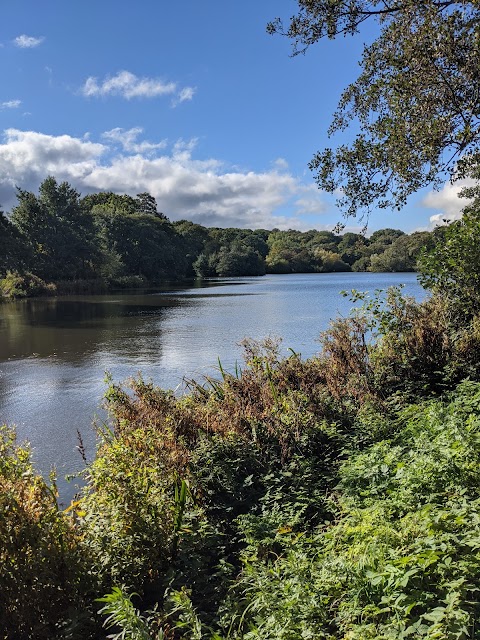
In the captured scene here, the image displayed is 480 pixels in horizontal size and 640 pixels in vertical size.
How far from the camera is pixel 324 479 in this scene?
4.92m

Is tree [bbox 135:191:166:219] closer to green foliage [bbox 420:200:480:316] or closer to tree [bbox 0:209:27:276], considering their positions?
tree [bbox 0:209:27:276]

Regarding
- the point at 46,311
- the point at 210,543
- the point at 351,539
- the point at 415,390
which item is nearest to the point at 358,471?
the point at 351,539

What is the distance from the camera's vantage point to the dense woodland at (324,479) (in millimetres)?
2773

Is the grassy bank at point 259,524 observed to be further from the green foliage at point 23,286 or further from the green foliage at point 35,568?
the green foliage at point 23,286

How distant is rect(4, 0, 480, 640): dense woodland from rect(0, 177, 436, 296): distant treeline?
423cm

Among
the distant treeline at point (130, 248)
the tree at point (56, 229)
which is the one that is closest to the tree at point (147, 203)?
the distant treeline at point (130, 248)

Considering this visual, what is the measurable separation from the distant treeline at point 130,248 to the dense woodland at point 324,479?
166 inches

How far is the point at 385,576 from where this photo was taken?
2.61m

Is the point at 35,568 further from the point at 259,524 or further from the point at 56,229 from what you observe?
the point at 56,229

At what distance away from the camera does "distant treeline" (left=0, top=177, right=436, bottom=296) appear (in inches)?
2027

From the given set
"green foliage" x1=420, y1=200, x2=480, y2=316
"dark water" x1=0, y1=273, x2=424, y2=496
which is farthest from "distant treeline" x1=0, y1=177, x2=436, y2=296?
"dark water" x1=0, y1=273, x2=424, y2=496

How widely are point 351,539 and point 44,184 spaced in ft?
196

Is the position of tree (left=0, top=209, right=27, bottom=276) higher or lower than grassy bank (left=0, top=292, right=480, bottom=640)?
higher

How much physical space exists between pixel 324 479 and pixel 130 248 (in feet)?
239
